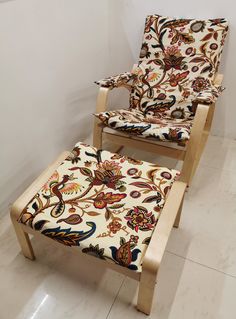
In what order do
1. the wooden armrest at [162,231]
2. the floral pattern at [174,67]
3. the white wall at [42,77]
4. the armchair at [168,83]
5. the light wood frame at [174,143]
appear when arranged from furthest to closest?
the floral pattern at [174,67], the armchair at [168,83], the light wood frame at [174,143], the white wall at [42,77], the wooden armrest at [162,231]

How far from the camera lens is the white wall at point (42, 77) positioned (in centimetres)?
122

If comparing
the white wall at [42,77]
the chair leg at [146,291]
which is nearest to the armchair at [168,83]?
the white wall at [42,77]

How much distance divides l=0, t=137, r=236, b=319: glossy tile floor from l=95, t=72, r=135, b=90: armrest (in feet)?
2.83

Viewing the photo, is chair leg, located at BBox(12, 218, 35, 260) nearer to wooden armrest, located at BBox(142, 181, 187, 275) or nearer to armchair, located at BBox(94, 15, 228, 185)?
wooden armrest, located at BBox(142, 181, 187, 275)

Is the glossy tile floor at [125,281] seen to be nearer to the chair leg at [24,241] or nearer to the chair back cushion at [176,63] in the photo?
the chair leg at [24,241]

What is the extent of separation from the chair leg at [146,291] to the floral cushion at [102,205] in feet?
0.16

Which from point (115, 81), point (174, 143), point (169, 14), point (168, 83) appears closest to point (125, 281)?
point (174, 143)

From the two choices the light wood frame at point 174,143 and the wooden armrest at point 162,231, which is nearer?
the wooden armrest at point 162,231

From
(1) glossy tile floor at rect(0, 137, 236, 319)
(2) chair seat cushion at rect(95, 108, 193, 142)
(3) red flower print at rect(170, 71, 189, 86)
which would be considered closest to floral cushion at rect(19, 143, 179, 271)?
(2) chair seat cushion at rect(95, 108, 193, 142)

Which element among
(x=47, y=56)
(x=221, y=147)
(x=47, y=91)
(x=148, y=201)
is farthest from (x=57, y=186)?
(x=221, y=147)

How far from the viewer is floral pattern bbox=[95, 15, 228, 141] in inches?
63.7

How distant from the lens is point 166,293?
1128 millimetres

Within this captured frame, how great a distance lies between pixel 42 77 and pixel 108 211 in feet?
2.82

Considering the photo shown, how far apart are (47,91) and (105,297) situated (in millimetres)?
1112
